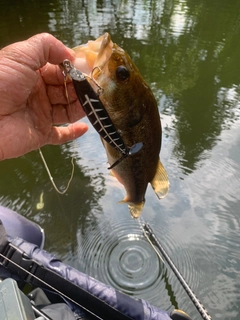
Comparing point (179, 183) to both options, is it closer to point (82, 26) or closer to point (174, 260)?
point (174, 260)

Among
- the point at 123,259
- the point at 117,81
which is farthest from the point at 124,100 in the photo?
the point at 123,259

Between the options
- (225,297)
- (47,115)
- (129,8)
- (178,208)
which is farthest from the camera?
(129,8)

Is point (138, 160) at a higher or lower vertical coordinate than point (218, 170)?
higher

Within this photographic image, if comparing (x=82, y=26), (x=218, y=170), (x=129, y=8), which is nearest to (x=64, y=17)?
(x=82, y=26)

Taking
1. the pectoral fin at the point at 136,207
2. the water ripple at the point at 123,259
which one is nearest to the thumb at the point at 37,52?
the pectoral fin at the point at 136,207

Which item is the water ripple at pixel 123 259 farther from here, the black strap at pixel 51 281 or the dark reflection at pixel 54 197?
the black strap at pixel 51 281
